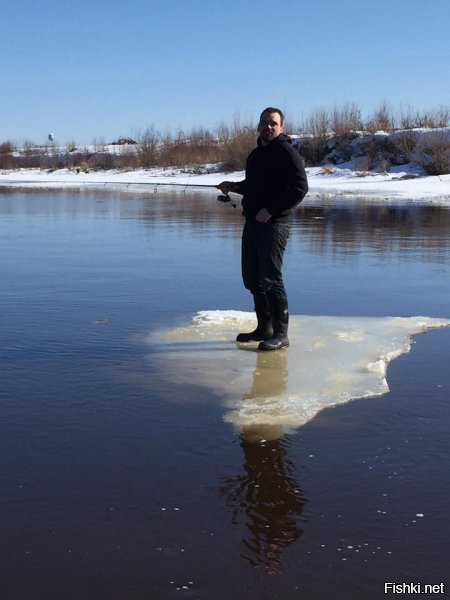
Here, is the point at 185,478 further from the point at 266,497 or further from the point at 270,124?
the point at 270,124

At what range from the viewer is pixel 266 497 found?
3.09 metres

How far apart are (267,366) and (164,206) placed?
16.8m

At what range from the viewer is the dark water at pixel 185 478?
2.54m

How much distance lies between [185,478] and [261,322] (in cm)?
242

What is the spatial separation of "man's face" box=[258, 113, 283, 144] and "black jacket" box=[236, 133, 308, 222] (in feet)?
0.15

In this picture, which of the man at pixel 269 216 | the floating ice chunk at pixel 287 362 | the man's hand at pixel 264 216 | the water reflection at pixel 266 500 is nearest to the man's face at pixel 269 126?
the man at pixel 269 216

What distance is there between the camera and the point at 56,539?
272cm

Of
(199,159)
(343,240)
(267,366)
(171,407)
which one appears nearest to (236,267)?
(343,240)

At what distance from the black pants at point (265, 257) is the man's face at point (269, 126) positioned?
56 centimetres

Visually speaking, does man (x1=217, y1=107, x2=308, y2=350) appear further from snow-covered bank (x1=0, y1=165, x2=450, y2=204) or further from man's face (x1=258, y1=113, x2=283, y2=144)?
snow-covered bank (x1=0, y1=165, x2=450, y2=204)

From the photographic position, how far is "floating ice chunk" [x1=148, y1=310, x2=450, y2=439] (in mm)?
4207

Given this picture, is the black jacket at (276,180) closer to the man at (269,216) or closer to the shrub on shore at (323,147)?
the man at (269,216)

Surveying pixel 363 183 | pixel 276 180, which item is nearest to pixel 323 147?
pixel 363 183

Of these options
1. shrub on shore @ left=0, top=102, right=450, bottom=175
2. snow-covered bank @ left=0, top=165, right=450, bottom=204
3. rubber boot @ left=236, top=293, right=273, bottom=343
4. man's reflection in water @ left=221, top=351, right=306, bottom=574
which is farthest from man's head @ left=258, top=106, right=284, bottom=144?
→ shrub on shore @ left=0, top=102, right=450, bottom=175
